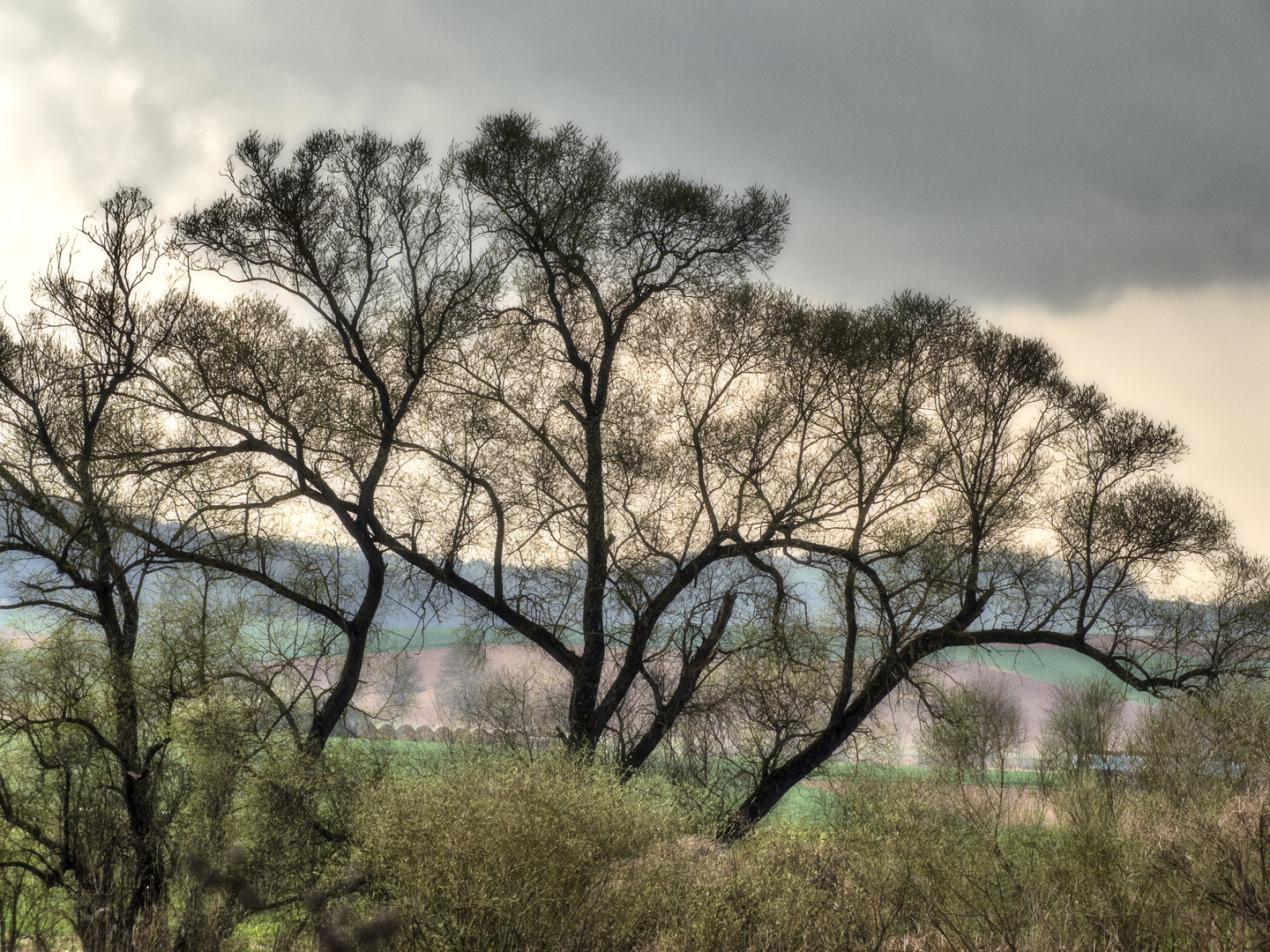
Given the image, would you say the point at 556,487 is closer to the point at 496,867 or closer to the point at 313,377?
the point at 313,377

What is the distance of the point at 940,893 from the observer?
317 inches

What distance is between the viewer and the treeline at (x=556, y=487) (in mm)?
11758

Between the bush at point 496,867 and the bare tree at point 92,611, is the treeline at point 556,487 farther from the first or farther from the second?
the bush at point 496,867

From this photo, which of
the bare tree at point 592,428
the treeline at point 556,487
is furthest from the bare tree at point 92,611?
the bare tree at point 592,428

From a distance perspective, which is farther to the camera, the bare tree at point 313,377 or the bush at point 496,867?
the bare tree at point 313,377

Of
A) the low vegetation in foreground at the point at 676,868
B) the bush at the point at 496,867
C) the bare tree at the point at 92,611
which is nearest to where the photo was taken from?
the bush at the point at 496,867

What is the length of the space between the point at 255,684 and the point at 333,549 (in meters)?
2.36

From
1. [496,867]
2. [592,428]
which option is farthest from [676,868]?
[592,428]

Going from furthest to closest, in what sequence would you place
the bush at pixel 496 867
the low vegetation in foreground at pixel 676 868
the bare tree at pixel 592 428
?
the bare tree at pixel 592 428
the low vegetation in foreground at pixel 676 868
the bush at pixel 496 867

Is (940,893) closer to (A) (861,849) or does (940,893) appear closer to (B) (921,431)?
(A) (861,849)

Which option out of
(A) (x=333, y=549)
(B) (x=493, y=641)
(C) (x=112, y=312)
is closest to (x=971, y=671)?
(B) (x=493, y=641)

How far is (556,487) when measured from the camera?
583 inches

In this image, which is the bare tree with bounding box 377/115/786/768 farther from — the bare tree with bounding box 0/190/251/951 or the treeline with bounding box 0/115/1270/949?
the bare tree with bounding box 0/190/251/951

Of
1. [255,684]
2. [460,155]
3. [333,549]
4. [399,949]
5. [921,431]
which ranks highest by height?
[460,155]
